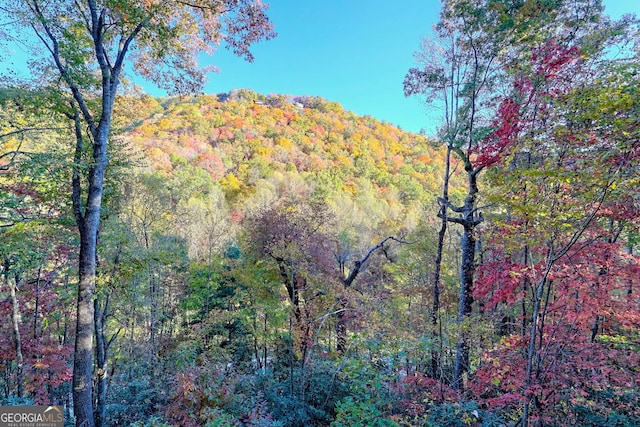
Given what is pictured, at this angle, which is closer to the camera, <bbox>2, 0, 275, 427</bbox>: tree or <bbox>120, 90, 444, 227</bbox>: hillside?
<bbox>2, 0, 275, 427</bbox>: tree

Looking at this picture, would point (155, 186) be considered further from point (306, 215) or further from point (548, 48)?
point (548, 48)

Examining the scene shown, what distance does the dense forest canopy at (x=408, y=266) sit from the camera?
353 cm

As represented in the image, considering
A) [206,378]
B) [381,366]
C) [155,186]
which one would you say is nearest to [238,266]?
[155,186]

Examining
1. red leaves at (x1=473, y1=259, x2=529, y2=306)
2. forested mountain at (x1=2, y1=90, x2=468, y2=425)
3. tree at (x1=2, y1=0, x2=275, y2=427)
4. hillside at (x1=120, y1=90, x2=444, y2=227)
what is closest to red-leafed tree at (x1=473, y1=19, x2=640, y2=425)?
red leaves at (x1=473, y1=259, x2=529, y2=306)

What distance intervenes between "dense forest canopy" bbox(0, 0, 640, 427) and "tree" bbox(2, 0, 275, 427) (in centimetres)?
4

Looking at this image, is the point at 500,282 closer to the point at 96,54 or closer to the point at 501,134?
the point at 501,134

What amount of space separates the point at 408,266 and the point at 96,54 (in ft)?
35.9

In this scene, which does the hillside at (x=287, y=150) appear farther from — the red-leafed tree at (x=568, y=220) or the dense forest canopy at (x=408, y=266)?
the red-leafed tree at (x=568, y=220)

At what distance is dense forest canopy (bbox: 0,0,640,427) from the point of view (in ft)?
11.6

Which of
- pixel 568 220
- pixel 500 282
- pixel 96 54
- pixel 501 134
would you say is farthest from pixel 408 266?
pixel 96 54

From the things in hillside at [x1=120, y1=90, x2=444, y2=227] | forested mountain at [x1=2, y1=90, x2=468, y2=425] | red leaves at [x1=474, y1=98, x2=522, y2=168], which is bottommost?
forested mountain at [x1=2, y1=90, x2=468, y2=425]

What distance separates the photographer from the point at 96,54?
527cm

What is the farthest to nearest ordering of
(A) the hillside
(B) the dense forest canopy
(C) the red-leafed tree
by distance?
(A) the hillside → (B) the dense forest canopy → (C) the red-leafed tree

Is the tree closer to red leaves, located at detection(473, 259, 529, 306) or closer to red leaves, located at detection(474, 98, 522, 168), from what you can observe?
red leaves, located at detection(474, 98, 522, 168)
